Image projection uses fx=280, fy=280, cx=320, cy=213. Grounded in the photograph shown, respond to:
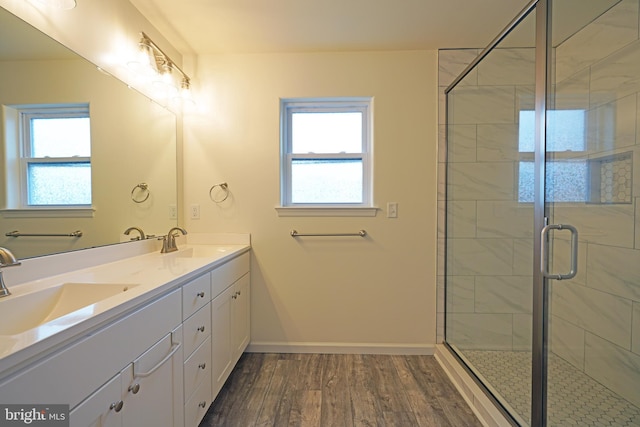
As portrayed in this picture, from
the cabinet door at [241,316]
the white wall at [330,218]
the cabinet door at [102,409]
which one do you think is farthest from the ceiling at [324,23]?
the cabinet door at [102,409]

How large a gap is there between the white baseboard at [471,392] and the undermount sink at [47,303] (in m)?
1.79

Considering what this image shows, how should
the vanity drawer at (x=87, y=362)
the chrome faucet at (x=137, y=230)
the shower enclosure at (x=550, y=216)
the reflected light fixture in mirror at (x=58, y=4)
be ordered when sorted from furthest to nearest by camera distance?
1. the chrome faucet at (x=137, y=230)
2. the shower enclosure at (x=550, y=216)
3. the reflected light fixture in mirror at (x=58, y=4)
4. the vanity drawer at (x=87, y=362)

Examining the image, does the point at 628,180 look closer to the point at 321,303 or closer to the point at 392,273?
the point at 392,273

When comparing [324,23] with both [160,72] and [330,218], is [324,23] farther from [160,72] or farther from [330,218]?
[330,218]

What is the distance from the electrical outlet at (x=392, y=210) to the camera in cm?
212

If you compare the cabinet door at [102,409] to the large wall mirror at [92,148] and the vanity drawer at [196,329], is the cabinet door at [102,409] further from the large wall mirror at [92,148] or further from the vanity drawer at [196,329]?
the large wall mirror at [92,148]

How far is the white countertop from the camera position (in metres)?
0.57

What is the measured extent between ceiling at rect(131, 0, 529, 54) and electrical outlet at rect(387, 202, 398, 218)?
3.81 feet

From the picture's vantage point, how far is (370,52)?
6.91ft

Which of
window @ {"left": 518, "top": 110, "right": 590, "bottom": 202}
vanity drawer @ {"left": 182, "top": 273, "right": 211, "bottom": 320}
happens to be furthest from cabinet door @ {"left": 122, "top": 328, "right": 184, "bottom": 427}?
window @ {"left": 518, "top": 110, "right": 590, "bottom": 202}

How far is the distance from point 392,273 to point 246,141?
1511 mm

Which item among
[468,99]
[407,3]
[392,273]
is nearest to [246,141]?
[407,3]

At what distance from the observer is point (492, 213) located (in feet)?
6.48

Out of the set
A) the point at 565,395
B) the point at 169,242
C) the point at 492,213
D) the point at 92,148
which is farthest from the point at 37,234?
the point at 565,395
